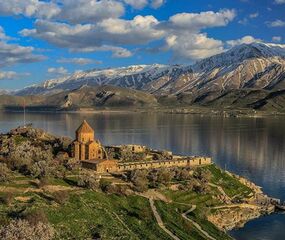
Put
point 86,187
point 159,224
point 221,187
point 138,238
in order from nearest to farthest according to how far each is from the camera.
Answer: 1. point 138,238
2. point 159,224
3. point 86,187
4. point 221,187

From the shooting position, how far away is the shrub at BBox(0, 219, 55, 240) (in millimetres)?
29594

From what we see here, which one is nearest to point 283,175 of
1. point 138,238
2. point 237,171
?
point 237,171

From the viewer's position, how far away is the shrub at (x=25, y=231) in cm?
2959

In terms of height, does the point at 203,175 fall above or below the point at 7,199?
below

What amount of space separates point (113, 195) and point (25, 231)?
23.5 metres

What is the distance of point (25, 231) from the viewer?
30.3 metres

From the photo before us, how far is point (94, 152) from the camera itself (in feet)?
232

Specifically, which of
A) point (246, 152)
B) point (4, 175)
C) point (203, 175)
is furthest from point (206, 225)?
point (246, 152)

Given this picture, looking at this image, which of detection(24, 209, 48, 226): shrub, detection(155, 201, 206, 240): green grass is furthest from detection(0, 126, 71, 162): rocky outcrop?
detection(24, 209, 48, 226): shrub

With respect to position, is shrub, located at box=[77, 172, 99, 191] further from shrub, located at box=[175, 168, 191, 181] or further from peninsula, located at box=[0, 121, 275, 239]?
shrub, located at box=[175, 168, 191, 181]

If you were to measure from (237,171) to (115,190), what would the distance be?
3838cm

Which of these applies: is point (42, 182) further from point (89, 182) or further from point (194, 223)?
point (194, 223)

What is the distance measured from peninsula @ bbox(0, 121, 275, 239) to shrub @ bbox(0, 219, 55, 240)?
60mm

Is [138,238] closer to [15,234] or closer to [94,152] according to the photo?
[15,234]
